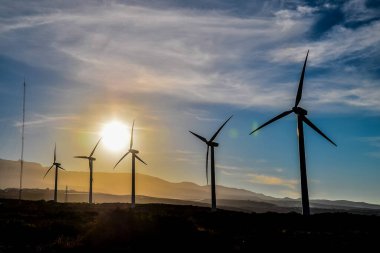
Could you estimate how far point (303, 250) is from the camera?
25844 millimetres

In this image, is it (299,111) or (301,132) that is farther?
(299,111)

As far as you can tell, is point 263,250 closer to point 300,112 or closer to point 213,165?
point 300,112

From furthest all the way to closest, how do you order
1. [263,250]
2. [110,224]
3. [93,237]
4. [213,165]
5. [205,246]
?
[213,165], [110,224], [93,237], [205,246], [263,250]

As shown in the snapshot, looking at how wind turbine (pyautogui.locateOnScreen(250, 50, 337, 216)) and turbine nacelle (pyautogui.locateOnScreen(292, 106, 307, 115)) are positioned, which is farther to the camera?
turbine nacelle (pyautogui.locateOnScreen(292, 106, 307, 115))

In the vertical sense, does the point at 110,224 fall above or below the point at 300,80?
below

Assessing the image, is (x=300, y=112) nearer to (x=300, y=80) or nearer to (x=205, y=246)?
(x=300, y=80)

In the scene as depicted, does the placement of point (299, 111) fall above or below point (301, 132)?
above

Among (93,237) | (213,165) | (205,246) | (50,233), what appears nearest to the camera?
(205,246)

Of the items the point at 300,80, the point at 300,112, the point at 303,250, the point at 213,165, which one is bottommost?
the point at 303,250

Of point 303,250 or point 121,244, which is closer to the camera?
point 303,250

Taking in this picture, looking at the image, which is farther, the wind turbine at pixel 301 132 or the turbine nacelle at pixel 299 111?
the turbine nacelle at pixel 299 111

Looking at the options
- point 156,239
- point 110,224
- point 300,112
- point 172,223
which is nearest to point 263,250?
point 156,239

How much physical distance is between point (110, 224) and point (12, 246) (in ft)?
22.5

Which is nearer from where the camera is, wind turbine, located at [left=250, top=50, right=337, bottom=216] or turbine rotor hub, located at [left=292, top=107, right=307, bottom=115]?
wind turbine, located at [left=250, top=50, right=337, bottom=216]
